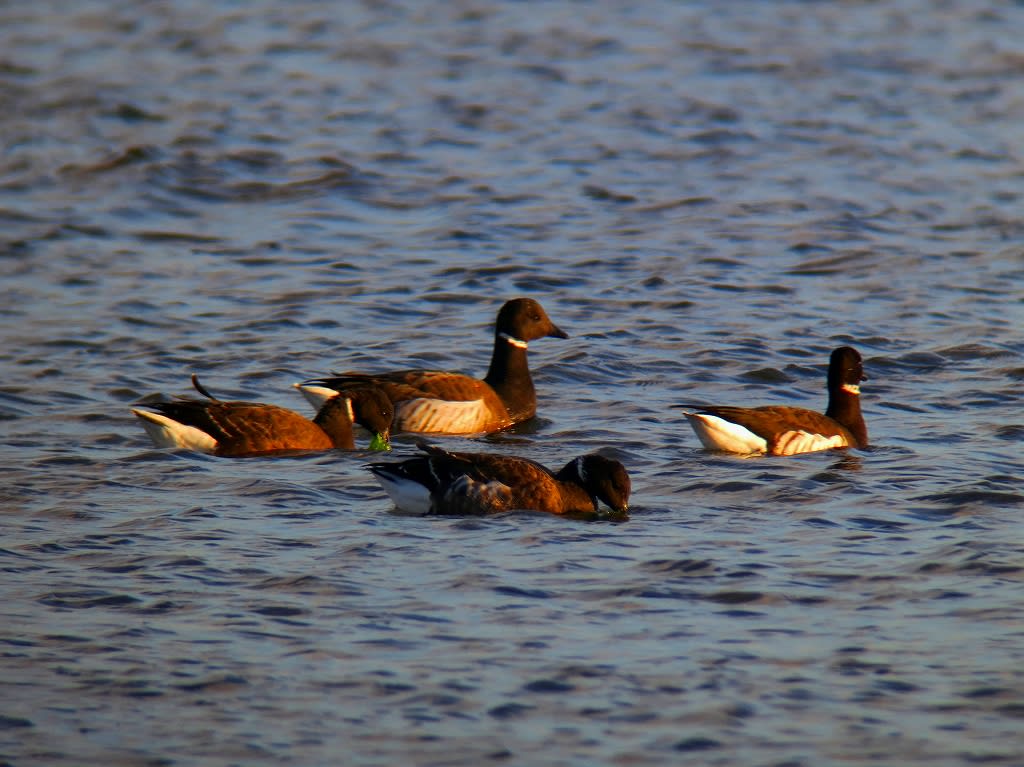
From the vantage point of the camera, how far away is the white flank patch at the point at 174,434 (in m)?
12.1

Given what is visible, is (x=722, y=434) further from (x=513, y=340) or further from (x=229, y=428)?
(x=229, y=428)

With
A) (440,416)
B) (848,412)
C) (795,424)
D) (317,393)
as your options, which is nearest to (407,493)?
(317,393)

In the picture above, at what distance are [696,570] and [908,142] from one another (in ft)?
51.8

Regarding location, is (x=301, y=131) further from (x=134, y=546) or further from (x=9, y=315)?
(x=134, y=546)

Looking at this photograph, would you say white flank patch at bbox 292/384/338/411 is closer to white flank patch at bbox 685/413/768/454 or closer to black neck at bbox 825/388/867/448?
white flank patch at bbox 685/413/768/454

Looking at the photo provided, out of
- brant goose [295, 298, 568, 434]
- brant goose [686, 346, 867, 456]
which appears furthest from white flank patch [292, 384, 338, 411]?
brant goose [686, 346, 867, 456]

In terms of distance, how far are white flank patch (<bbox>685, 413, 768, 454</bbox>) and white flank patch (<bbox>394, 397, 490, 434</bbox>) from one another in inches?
90.6

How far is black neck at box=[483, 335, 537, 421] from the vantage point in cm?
1413

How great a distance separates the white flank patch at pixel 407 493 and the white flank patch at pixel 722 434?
2392 mm

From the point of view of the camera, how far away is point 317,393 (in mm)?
13328

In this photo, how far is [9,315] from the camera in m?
16.1

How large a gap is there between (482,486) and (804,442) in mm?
3037

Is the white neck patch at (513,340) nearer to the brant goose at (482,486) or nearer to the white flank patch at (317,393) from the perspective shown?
the white flank patch at (317,393)

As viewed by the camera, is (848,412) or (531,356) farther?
(531,356)
